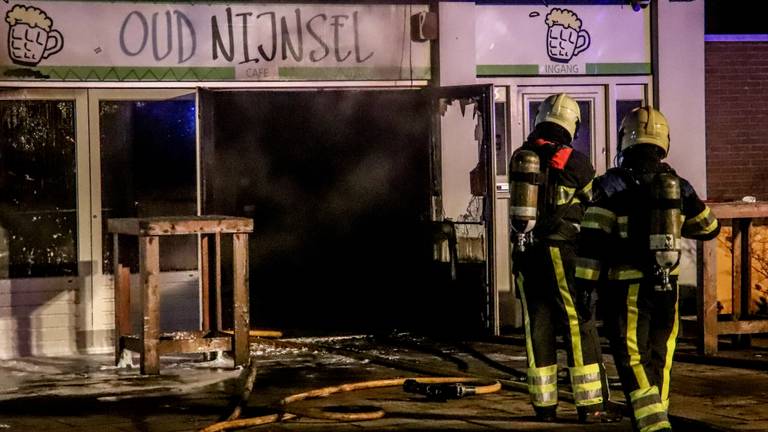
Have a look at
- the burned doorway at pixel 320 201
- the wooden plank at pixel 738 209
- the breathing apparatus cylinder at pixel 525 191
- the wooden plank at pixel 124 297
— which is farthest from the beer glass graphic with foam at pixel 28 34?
the wooden plank at pixel 738 209

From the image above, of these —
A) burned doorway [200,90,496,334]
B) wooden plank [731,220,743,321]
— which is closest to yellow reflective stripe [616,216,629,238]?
wooden plank [731,220,743,321]

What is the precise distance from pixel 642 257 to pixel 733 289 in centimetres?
438

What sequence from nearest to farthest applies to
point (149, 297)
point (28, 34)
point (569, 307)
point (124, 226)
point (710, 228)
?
1. point (710, 228)
2. point (569, 307)
3. point (149, 297)
4. point (124, 226)
5. point (28, 34)

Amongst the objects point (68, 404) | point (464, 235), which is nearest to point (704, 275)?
point (464, 235)

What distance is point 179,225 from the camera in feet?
33.3

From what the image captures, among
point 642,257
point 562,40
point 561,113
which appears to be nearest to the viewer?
point 642,257

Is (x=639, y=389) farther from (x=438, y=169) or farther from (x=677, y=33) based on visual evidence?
(x=677, y=33)

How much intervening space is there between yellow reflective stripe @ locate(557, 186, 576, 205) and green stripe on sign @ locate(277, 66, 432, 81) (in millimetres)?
4919

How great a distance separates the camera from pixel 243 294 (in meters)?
10.5

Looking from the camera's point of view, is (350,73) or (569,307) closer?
(569,307)

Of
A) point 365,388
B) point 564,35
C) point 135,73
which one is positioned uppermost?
point 564,35

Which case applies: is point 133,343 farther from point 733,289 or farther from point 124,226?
point 733,289

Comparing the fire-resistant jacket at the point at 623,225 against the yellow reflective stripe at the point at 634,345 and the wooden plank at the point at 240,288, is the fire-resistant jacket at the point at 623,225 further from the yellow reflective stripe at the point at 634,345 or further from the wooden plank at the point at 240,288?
the wooden plank at the point at 240,288

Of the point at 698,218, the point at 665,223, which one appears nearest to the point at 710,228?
the point at 698,218
